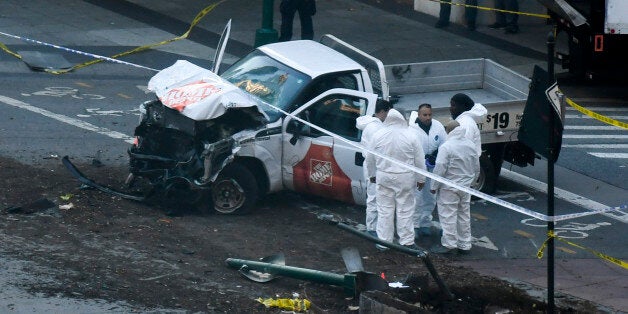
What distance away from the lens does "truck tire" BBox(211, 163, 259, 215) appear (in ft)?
40.4

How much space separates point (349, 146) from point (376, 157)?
92 cm

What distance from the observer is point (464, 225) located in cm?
1179

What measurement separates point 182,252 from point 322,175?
2.36 m

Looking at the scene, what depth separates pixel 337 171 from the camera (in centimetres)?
1257

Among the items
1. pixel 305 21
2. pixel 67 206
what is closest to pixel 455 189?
pixel 67 206

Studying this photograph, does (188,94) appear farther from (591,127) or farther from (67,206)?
(591,127)

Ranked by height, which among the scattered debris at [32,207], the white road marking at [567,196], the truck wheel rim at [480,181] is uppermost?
the scattered debris at [32,207]

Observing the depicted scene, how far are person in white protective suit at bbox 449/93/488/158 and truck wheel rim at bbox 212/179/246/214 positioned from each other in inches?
101

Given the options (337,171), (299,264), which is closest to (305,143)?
(337,171)

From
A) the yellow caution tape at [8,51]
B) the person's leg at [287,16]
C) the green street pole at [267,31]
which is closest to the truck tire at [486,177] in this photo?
the green street pole at [267,31]

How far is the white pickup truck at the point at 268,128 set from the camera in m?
12.1

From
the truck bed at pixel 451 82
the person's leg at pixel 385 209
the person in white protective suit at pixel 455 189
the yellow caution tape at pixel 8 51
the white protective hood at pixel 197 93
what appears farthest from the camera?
the yellow caution tape at pixel 8 51

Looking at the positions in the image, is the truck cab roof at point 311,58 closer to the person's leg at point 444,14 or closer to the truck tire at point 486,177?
the truck tire at point 486,177

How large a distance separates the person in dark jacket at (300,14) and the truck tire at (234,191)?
9542 mm
